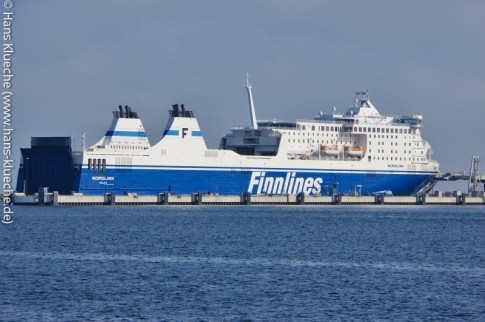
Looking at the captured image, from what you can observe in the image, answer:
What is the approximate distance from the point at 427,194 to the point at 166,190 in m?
25.2

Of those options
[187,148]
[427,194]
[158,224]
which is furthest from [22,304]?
[427,194]

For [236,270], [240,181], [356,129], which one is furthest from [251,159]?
[236,270]

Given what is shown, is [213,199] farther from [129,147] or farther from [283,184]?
[283,184]

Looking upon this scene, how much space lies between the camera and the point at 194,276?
33.8 meters

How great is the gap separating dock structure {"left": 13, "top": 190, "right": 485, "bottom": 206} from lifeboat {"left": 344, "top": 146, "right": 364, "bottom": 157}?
447cm

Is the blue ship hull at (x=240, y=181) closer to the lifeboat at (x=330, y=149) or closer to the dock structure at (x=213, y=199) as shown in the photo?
the dock structure at (x=213, y=199)

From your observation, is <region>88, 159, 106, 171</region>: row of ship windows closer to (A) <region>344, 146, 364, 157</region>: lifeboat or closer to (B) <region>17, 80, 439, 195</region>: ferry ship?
(B) <region>17, 80, 439, 195</region>: ferry ship

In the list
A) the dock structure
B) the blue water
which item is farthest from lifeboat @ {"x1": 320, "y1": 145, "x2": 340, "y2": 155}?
the blue water

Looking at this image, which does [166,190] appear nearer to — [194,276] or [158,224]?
[158,224]

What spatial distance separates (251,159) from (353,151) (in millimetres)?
10590

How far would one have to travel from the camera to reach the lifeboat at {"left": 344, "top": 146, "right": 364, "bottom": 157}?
87.3 meters

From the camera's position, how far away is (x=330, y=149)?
86312 millimetres

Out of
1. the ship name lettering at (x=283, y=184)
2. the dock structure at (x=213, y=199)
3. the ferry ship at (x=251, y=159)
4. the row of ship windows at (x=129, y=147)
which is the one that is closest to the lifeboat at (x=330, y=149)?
the ferry ship at (x=251, y=159)

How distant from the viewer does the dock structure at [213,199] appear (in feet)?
238
